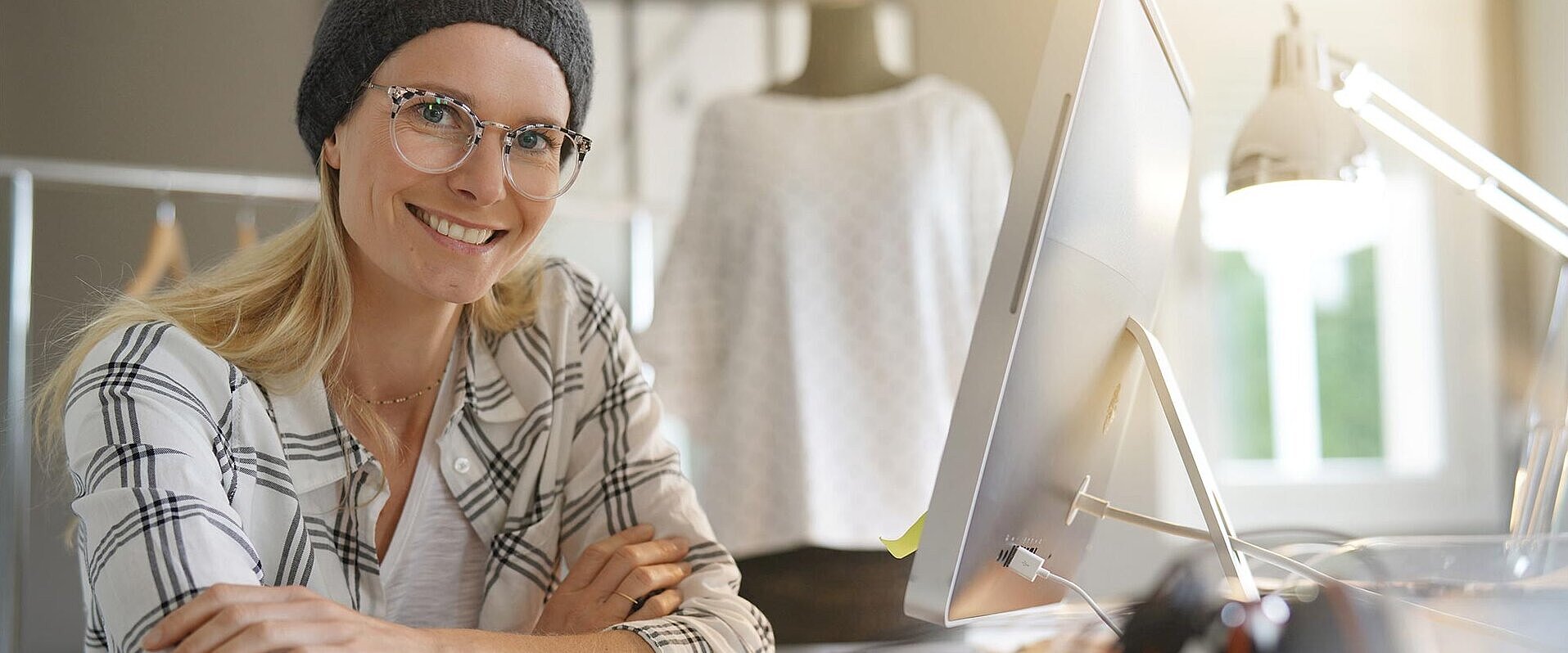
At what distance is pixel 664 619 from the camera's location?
984 mm

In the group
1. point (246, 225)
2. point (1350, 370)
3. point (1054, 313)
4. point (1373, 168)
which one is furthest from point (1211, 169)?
point (1054, 313)

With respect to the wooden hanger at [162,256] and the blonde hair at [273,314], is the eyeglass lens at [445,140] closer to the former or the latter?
the blonde hair at [273,314]

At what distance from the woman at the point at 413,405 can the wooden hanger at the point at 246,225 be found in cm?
105

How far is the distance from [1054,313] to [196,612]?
56cm

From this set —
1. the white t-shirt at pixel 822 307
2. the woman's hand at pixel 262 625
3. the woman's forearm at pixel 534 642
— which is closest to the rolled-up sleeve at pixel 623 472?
the woman's forearm at pixel 534 642

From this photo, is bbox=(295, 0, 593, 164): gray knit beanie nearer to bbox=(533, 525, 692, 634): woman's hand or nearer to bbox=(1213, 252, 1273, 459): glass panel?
bbox=(533, 525, 692, 634): woman's hand

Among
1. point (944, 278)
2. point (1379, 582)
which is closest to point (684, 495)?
point (1379, 582)

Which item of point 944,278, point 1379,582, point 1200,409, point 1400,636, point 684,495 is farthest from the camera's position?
point 1200,409

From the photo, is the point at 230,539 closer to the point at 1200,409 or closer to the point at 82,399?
the point at 82,399

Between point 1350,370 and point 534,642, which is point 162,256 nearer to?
point 534,642

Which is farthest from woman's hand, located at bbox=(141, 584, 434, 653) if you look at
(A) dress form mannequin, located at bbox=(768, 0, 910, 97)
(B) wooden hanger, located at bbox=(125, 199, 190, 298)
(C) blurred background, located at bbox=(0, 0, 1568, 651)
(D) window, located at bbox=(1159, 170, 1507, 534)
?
(D) window, located at bbox=(1159, 170, 1507, 534)

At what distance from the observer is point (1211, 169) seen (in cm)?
320

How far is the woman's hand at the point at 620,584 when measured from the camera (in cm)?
105

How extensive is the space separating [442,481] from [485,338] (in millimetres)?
164
